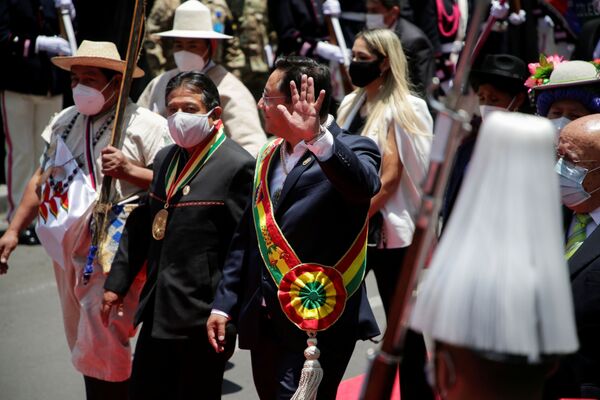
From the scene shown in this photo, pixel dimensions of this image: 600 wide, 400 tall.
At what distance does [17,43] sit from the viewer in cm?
891

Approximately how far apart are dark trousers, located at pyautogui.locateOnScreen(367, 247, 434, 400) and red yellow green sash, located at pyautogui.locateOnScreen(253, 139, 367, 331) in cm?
100

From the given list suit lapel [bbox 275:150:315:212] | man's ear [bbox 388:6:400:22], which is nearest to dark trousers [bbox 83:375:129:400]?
suit lapel [bbox 275:150:315:212]

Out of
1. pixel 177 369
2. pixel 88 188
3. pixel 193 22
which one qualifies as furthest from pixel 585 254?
pixel 193 22

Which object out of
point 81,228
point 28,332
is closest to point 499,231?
point 81,228

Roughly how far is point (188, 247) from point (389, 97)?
4.83ft

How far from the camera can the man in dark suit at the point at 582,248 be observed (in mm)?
3432

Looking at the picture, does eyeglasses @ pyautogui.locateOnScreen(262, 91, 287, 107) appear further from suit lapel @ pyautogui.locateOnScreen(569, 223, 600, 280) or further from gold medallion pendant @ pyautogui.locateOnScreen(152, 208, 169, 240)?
suit lapel @ pyautogui.locateOnScreen(569, 223, 600, 280)

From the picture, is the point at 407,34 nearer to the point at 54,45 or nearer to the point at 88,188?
the point at 54,45

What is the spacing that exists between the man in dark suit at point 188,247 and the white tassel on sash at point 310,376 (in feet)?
2.31

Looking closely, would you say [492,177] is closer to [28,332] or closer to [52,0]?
[28,332]

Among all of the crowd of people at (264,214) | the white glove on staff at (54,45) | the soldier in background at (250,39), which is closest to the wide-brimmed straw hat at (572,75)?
the crowd of people at (264,214)

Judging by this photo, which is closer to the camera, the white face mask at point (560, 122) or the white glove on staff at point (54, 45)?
the white face mask at point (560, 122)

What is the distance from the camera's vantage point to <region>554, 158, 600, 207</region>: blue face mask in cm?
384

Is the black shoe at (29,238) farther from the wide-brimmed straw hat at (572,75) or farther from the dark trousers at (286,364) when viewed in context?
the wide-brimmed straw hat at (572,75)
